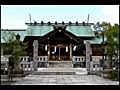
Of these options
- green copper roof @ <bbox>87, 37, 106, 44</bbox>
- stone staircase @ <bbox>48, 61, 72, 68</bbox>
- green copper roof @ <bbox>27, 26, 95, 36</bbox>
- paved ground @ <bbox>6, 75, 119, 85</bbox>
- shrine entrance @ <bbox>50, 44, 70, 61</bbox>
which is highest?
green copper roof @ <bbox>27, 26, 95, 36</bbox>

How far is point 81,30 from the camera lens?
789 inches

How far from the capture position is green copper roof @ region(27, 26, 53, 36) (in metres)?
19.1

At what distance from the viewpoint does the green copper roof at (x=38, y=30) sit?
750 inches

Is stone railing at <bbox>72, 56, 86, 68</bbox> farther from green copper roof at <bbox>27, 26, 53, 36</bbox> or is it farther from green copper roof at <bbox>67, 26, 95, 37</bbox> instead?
green copper roof at <bbox>27, 26, 53, 36</bbox>

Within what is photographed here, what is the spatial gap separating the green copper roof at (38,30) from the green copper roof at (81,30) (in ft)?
5.22

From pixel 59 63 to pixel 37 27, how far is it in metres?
4.58

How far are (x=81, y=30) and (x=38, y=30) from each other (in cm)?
309

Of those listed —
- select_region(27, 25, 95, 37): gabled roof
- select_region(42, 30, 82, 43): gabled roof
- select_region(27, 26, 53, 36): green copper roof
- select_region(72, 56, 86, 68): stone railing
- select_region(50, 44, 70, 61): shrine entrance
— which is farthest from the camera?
select_region(27, 25, 95, 37): gabled roof

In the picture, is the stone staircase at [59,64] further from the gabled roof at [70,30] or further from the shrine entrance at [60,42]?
the gabled roof at [70,30]

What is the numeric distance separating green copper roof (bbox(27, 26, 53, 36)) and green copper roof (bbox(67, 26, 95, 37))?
1.59m

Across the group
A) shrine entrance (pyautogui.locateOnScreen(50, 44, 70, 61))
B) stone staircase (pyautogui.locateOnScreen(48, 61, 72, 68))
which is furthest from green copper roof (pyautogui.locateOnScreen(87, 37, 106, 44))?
stone staircase (pyautogui.locateOnScreen(48, 61, 72, 68))

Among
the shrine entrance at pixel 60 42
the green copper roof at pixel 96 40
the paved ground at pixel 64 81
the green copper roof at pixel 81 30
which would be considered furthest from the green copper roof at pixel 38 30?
the paved ground at pixel 64 81

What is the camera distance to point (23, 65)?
1227cm

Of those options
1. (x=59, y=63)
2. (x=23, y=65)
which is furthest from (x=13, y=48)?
(x=59, y=63)
